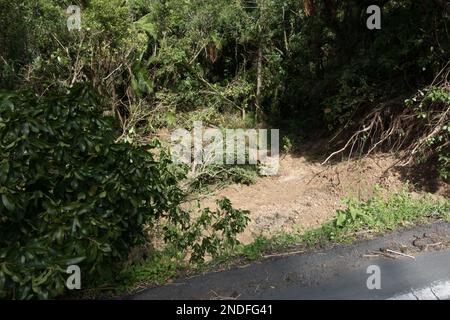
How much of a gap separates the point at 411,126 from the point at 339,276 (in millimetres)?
2882

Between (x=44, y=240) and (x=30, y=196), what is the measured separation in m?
0.32

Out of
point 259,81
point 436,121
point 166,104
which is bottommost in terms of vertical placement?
point 166,104

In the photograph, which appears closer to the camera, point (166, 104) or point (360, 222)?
point (360, 222)

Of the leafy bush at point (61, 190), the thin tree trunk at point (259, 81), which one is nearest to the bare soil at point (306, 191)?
the leafy bush at point (61, 190)

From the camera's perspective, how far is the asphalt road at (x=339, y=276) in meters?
3.75

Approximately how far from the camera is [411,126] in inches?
242

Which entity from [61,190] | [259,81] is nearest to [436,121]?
[61,190]

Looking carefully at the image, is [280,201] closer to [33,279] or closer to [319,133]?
[319,133]

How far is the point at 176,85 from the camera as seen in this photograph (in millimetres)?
10188

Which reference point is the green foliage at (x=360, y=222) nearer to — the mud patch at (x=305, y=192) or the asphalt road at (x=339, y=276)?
the asphalt road at (x=339, y=276)

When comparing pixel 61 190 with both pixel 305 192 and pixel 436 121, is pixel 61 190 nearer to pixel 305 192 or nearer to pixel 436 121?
pixel 305 192

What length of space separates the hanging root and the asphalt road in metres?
1.46

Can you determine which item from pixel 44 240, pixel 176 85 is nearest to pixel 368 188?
pixel 44 240

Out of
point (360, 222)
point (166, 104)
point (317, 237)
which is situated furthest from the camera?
point (166, 104)
